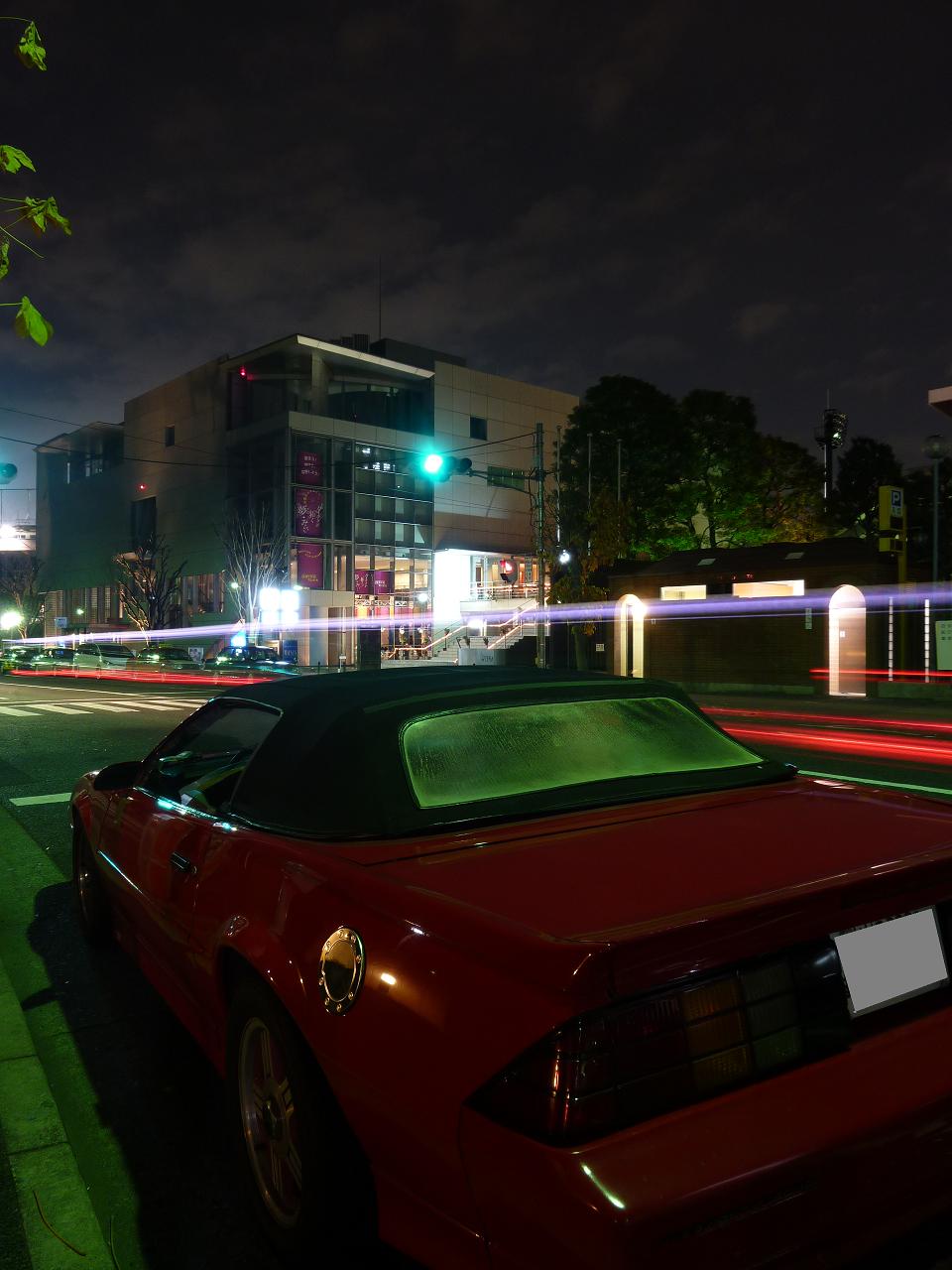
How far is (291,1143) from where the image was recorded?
230cm

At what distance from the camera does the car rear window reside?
2.79 m

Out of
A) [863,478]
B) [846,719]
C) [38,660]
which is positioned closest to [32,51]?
[846,719]

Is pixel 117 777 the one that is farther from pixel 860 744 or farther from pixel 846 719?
pixel 846 719

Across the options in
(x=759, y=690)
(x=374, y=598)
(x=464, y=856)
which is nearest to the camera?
(x=464, y=856)

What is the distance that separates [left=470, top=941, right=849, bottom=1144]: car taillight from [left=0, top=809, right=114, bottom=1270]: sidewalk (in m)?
1.51

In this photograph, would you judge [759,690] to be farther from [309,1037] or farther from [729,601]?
[309,1037]

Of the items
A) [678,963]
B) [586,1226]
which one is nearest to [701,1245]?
[586,1226]

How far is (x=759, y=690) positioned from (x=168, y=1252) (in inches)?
1108

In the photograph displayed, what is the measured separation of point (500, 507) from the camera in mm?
62812

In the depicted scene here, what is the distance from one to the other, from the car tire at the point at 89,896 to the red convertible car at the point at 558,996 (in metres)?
1.83

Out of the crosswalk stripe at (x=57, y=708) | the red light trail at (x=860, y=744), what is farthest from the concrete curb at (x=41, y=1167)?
the crosswalk stripe at (x=57, y=708)

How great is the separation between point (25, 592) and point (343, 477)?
4333cm

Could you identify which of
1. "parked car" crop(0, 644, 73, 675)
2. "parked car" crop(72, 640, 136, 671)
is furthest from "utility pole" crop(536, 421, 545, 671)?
"parked car" crop(0, 644, 73, 675)

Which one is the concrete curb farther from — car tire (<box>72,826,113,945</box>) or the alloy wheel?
car tire (<box>72,826,113,945</box>)
